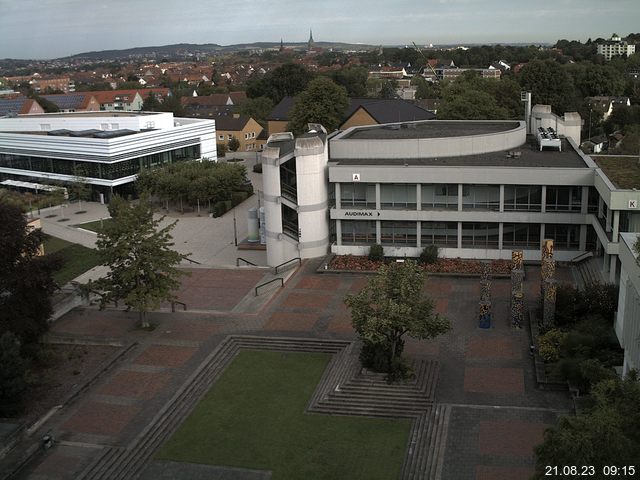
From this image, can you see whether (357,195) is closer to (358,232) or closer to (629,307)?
(358,232)

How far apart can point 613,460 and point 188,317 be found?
22401 millimetres

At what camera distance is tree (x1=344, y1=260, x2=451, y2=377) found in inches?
927

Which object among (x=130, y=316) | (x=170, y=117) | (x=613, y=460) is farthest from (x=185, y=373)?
(x=170, y=117)

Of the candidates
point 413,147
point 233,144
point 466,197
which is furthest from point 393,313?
point 233,144

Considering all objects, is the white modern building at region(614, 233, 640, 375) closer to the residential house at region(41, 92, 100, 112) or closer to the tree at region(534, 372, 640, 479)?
the tree at region(534, 372, 640, 479)

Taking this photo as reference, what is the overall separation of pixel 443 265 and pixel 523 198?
546cm

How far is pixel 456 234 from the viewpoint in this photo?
37.8 m

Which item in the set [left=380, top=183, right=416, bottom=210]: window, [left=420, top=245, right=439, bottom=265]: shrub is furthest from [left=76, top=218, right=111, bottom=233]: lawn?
[left=420, top=245, right=439, bottom=265]: shrub

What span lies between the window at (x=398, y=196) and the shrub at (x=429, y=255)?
2.50 m

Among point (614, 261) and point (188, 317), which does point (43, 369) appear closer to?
point (188, 317)

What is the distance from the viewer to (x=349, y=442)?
21141 mm

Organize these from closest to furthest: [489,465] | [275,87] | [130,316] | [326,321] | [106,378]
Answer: [489,465], [106,378], [326,321], [130,316], [275,87]

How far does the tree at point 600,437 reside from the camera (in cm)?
1195

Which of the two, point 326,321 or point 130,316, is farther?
point 130,316
